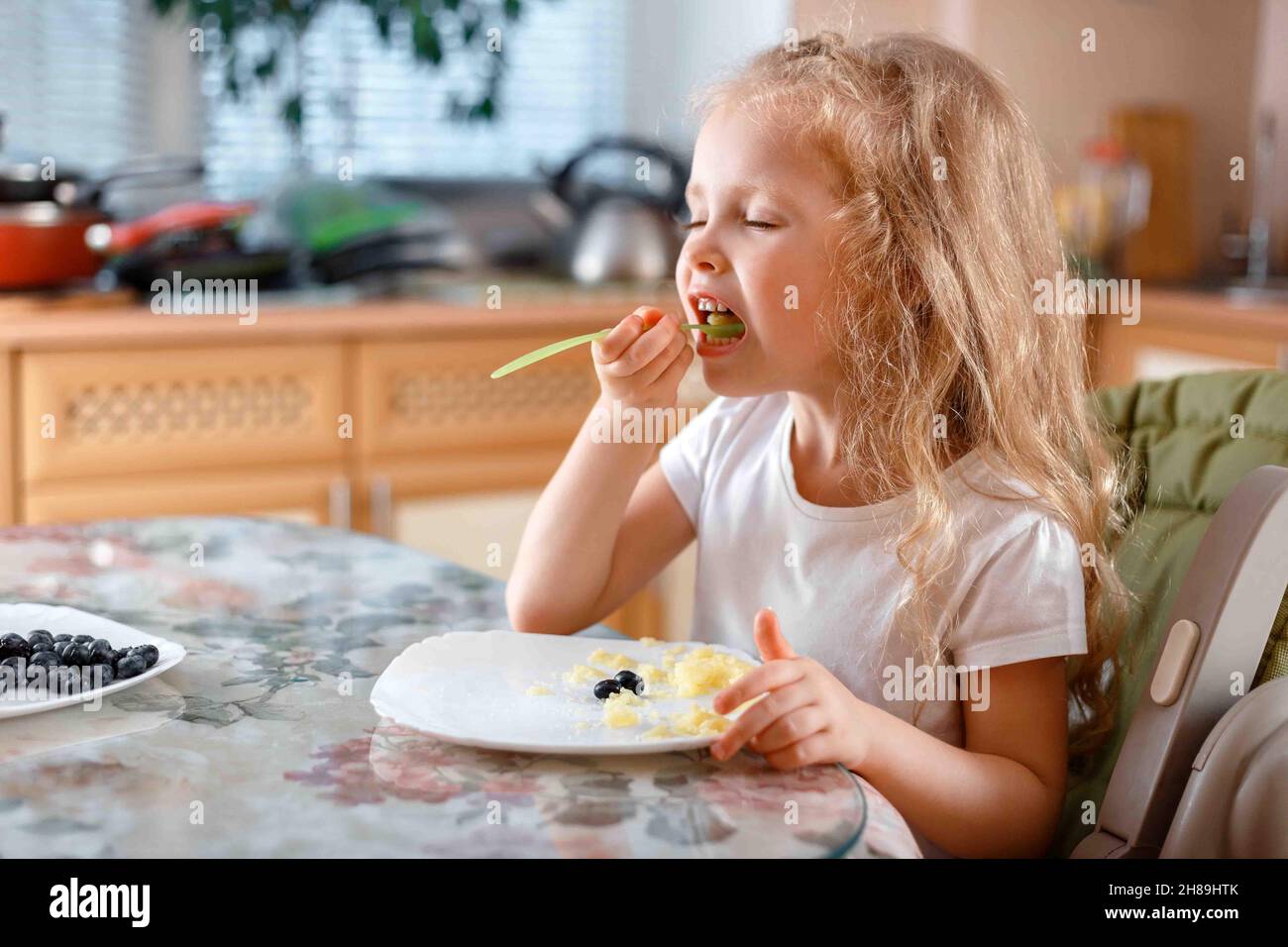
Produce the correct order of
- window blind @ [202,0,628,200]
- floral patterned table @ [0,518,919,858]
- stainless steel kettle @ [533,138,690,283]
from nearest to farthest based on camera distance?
floral patterned table @ [0,518,919,858] → stainless steel kettle @ [533,138,690,283] → window blind @ [202,0,628,200]

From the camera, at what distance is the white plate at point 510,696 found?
0.80m

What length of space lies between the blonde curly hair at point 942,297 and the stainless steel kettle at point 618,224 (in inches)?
66.8

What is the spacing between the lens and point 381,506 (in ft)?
8.47

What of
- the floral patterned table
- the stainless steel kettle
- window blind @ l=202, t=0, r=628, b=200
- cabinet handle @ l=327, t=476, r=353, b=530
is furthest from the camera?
window blind @ l=202, t=0, r=628, b=200

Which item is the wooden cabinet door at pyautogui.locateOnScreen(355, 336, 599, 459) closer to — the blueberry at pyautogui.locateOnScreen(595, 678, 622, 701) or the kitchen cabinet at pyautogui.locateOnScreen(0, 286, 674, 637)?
the kitchen cabinet at pyautogui.locateOnScreen(0, 286, 674, 637)

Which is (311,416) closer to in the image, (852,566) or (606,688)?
(852,566)

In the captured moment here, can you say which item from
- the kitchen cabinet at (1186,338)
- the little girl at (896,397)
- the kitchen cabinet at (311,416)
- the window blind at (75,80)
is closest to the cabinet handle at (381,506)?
the kitchen cabinet at (311,416)

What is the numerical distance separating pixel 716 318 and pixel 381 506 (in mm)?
1539

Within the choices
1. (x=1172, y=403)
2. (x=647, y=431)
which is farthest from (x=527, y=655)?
(x=1172, y=403)

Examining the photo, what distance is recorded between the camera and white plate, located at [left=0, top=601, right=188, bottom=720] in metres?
0.88

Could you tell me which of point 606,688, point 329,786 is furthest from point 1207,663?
point 329,786

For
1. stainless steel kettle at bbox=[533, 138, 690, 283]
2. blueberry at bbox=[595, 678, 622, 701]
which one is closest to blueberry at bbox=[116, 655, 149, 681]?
blueberry at bbox=[595, 678, 622, 701]

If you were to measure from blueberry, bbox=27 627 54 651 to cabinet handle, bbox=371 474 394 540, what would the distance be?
5.33 ft
